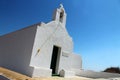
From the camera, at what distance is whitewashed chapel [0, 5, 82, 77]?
11523 millimetres

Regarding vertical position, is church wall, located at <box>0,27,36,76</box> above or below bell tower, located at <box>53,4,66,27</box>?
below

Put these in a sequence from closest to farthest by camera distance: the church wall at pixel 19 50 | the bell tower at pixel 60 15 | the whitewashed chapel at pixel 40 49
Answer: the whitewashed chapel at pixel 40 49, the church wall at pixel 19 50, the bell tower at pixel 60 15

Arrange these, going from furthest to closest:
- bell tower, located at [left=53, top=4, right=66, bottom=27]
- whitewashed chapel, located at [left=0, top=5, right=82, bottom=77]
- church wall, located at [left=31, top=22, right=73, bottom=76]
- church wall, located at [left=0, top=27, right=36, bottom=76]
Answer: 1. bell tower, located at [left=53, top=4, right=66, bottom=27]
2. church wall, located at [left=31, top=22, right=73, bottom=76]
3. church wall, located at [left=0, top=27, right=36, bottom=76]
4. whitewashed chapel, located at [left=0, top=5, right=82, bottom=77]

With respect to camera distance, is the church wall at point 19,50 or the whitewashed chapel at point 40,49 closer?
the whitewashed chapel at point 40,49

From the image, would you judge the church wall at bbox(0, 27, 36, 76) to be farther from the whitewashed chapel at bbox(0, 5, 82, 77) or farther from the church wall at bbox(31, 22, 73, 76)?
the church wall at bbox(31, 22, 73, 76)

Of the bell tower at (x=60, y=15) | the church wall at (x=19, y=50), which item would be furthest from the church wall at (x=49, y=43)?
the bell tower at (x=60, y=15)

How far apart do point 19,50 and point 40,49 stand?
219cm

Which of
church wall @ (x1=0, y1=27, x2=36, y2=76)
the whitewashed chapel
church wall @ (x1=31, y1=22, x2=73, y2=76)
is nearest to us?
the whitewashed chapel

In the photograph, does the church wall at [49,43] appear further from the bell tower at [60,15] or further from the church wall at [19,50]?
the bell tower at [60,15]

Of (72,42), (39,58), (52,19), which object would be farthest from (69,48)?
(39,58)

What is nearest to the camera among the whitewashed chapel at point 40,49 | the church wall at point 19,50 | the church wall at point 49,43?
the whitewashed chapel at point 40,49

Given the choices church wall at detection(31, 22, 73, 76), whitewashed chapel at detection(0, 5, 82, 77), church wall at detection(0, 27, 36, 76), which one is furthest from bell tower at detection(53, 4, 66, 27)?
church wall at detection(0, 27, 36, 76)

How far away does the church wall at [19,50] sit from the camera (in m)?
11.7

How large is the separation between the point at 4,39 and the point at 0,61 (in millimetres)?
2549
